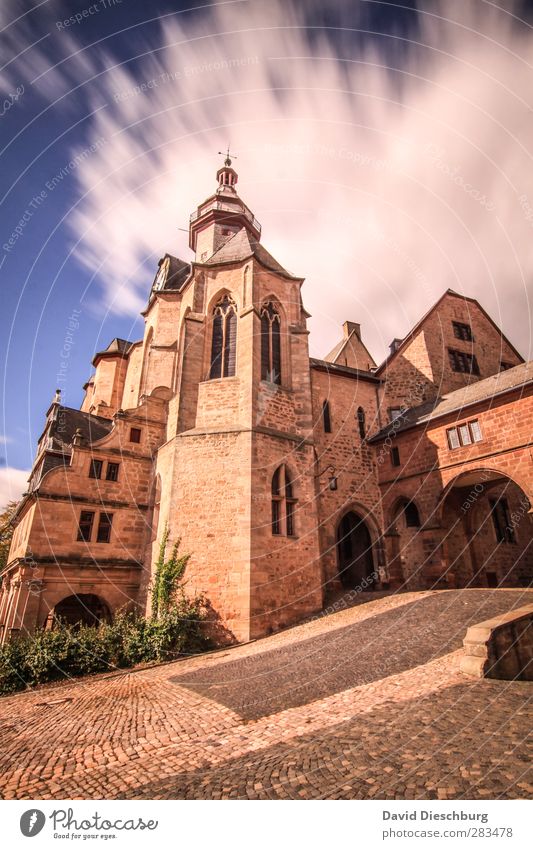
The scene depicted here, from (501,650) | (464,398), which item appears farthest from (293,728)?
(464,398)

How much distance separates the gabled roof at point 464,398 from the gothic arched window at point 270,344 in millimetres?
6427

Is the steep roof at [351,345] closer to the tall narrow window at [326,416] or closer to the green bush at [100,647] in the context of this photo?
the tall narrow window at [326,416]

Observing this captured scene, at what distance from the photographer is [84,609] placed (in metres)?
14.6

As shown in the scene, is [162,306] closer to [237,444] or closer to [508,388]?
[237,444]

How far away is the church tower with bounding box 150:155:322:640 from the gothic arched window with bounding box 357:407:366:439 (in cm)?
495

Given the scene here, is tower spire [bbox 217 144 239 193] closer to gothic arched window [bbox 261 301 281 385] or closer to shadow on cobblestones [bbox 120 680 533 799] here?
gothic arched window [bbox 261 301 281 385]

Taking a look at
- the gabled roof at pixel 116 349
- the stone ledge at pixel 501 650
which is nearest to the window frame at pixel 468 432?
the stone ledge at pixel 501 650

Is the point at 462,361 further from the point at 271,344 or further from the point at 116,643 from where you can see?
the point at 116,643

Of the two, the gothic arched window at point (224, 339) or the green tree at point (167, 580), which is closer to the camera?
the green tree at point (167, 580)

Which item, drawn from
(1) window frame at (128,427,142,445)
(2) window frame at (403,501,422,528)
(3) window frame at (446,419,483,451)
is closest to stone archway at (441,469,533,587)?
(3) window frame at (446,419,483,451)

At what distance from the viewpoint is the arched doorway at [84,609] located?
14.4m

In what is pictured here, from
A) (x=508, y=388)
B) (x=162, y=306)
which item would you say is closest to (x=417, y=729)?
(x=508, y=388)

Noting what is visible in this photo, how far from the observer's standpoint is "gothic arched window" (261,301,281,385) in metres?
16.4

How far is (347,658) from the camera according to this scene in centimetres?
807
